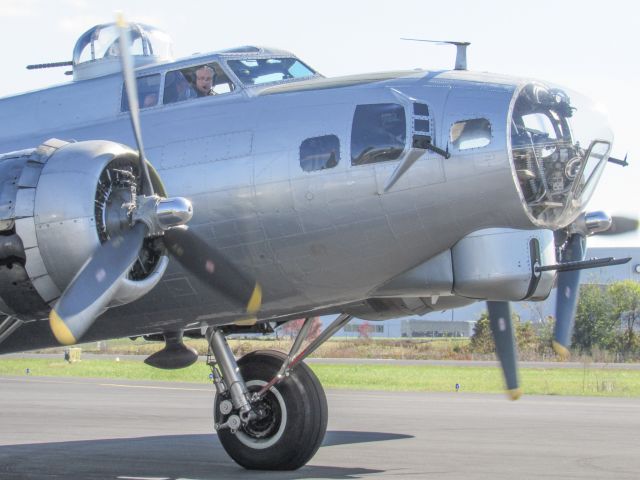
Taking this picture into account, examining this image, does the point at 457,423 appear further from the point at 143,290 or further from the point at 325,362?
the point at 325,362

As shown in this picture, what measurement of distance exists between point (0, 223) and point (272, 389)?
4885mm

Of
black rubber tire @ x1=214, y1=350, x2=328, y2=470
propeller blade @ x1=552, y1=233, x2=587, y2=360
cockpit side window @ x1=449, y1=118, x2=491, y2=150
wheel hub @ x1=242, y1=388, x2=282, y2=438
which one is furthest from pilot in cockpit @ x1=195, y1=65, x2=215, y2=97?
propeller blade @ x1=552, y1=233, x2=587, y2=360

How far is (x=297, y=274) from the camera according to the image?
1157 cm

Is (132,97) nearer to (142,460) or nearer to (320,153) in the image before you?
(320,153)

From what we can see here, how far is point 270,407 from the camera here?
14.1 metres

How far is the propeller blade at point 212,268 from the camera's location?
36.8 ft

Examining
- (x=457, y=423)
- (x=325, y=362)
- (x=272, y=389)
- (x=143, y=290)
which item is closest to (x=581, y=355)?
(x=325, y=362)

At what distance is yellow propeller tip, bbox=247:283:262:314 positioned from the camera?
461 inches

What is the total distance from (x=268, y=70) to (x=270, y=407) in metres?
4.39

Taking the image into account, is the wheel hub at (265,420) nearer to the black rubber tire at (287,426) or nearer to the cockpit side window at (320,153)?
the black rubber tire at (287,426)

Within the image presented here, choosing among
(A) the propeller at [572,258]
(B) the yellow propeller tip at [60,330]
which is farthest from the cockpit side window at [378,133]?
(A) the propeller at [572,258]

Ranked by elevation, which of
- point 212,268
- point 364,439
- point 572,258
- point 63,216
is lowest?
point 364,439

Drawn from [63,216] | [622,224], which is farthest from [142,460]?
[622,224]

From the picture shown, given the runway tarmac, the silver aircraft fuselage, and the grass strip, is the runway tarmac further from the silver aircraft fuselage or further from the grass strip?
the grass strip
